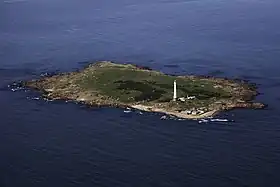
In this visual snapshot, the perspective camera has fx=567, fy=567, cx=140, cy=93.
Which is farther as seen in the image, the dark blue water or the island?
the island

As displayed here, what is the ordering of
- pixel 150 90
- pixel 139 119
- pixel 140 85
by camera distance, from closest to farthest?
pixel 139 119 < pixel 150 90 < pixel 140 85

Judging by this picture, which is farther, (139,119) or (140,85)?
(140,85)

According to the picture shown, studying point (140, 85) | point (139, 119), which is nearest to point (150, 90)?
point (140, 85)

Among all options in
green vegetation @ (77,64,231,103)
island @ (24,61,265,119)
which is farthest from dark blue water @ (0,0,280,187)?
green vegetation @ (77,64,231,103)

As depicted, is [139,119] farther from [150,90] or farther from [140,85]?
[140,85]

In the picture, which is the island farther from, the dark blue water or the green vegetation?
the dark blue water

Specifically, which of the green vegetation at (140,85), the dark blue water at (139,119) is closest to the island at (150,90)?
the green vegetation at (140,85)

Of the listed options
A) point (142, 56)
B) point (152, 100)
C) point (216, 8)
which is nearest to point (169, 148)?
point (152, 100)
